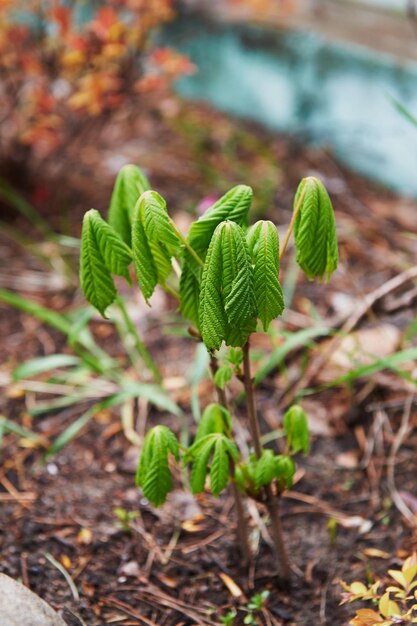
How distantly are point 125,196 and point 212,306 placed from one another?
37 centimetres

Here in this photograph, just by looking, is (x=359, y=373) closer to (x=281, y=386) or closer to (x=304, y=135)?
(x=281, y=386)

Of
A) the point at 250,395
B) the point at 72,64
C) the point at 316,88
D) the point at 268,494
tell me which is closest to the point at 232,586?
the point at 268,494

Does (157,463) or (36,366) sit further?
(36,366)

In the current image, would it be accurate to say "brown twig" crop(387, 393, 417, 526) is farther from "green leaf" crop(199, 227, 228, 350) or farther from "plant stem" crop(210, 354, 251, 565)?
"green leaf" crop(199, 227, 228, 350)

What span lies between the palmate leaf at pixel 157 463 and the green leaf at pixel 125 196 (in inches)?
14.5

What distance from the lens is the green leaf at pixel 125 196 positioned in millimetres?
1251

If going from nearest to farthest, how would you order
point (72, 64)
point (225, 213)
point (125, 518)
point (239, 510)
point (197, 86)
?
1. point (225, 213)
2. point (239, 510)
3. point (125, 518)
4. point (72, 64)
5. point (197, 86)

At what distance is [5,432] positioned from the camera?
2021mm

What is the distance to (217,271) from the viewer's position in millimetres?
997

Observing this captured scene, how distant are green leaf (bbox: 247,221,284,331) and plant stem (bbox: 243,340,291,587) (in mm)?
156

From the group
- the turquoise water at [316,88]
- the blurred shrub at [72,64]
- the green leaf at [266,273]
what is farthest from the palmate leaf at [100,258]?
the turquoise water at [316,88]

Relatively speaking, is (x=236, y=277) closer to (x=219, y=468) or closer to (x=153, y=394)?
(x=219, y=468)

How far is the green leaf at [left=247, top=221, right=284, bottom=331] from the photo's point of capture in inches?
39.7

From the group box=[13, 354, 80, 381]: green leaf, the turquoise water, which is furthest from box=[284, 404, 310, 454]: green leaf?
the turquoise water
